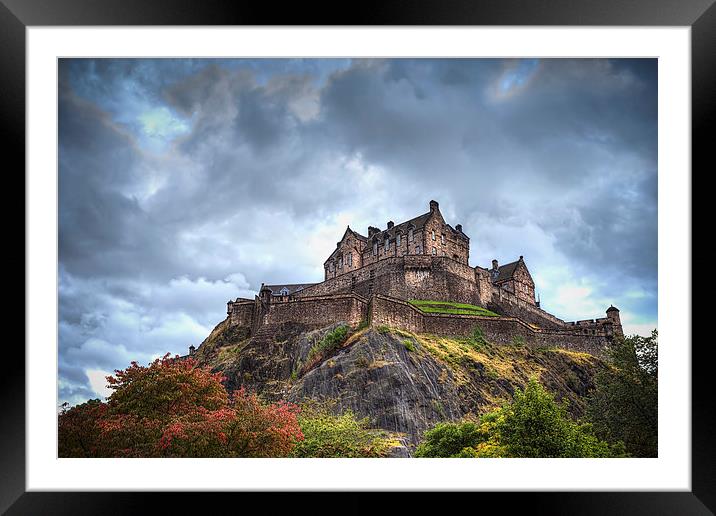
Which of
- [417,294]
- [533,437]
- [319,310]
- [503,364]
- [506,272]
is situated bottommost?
[533,437]

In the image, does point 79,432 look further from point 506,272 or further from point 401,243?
point 506,272

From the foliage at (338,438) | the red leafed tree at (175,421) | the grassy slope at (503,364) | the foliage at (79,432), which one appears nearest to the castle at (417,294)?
the grassy slope at (503,364)

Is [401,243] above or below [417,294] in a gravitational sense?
above

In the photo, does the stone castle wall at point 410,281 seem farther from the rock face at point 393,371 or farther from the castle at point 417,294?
the rock face at point 393,371

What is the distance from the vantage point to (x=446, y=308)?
2386 centimetres

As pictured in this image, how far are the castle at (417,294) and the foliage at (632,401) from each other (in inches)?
166

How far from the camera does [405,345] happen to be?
19.6 meters

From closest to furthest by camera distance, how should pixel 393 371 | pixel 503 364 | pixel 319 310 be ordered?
pixel 393 371
pixel 503 364
pixel 319 310

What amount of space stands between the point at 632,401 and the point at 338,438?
6.57 metres
